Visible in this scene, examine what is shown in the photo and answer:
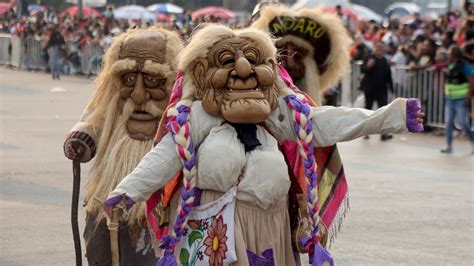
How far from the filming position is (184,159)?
203 inches

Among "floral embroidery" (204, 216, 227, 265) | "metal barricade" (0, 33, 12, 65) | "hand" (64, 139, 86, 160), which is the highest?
"hand" (64, 139, 86, 160)

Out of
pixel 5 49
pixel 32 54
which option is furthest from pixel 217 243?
pixel 5 49

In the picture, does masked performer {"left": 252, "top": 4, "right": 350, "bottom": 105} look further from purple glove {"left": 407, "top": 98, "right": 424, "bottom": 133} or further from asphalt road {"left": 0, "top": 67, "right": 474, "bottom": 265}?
purple glove {"left": 407, "top": 98, "right": 424, "bottom": 133}

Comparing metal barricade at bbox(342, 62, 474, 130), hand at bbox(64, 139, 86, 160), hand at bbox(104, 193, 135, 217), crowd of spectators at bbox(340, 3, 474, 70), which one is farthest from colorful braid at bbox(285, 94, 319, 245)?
metal barricade at bbox(342, 62, 474, 130)

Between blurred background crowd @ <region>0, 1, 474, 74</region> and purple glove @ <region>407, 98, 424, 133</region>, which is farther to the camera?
blurred background crowd @ <region>0, 1, 474, 74</region>

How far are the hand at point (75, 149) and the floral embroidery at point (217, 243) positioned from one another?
1312 mm

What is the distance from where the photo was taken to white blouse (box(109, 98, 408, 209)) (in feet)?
16.9

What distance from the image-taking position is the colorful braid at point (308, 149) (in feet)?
17.4

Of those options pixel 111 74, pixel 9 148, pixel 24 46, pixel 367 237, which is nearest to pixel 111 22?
pixel 24 46

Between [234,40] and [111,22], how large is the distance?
1145 inches

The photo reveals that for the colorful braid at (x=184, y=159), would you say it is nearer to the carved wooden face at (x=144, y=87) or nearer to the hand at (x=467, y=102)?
the carved wooden face at (x=144, y=87)

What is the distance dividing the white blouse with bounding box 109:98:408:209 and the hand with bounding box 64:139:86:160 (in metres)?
1.09

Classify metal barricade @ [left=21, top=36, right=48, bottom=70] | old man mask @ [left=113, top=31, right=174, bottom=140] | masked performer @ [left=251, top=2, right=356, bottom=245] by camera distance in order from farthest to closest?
metal barricade @ [left=21, top=36, right=48, bottom=70] < masked performer @ [left=251, top=2, right=356, bottom=245] < old man mask @ [left=113, top=31, right=174, bottom=140]

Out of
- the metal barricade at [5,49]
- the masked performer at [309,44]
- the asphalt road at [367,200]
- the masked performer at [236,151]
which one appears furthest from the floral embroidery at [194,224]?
the metal barricade at [5,49]
